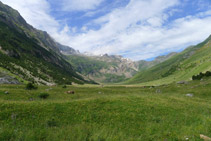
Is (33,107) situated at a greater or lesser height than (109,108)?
greater

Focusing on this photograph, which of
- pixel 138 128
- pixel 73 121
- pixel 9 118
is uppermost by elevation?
pixel 9 118

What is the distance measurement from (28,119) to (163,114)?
17280 millimetres

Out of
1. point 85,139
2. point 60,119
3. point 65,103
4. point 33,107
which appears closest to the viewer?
point 85,139

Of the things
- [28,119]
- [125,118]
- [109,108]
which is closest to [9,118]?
[28,119]

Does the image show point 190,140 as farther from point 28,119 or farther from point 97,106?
point 28,119

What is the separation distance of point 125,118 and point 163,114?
6111mm

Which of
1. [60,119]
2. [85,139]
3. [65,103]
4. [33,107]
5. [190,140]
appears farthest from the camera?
[65,103]

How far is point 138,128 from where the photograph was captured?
536 inches

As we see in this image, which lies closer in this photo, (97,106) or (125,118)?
(125,118)

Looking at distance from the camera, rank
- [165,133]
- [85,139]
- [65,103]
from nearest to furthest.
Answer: [85,139]
[165,133]
[65,103]

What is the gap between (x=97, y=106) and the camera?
718 inches

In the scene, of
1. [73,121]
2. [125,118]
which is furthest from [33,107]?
[125,118]

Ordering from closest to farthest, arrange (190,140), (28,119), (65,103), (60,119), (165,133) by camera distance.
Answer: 1. (190,140)
2. (165,133)
3. (28,119)
4. (60,119)
5. (65,103)

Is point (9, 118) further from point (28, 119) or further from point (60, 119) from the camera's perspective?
point (60, 119)
